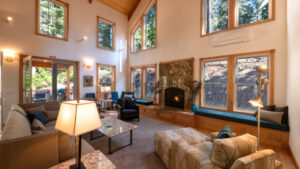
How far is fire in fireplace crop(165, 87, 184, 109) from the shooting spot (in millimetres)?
4901

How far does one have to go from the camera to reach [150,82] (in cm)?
639

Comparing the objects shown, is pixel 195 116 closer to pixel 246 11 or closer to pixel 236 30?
pixel 236 30

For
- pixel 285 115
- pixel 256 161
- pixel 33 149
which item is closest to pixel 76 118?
pixel 33 149

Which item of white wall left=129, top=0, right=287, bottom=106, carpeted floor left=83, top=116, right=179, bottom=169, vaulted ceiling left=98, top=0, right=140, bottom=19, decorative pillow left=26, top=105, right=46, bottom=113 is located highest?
vaulted ceiling left=98, top=0, right=140, bottom=19

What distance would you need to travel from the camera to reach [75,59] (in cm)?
558

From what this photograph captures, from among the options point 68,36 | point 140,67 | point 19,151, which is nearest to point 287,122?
point 19,151

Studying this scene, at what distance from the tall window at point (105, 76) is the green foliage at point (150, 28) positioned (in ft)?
7.84

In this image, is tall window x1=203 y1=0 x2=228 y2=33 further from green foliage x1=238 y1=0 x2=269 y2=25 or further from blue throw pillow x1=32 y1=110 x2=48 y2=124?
blue throw pillow x1=32 y1=110 x2=48 y2=124

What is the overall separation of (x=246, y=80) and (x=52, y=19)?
7.34m

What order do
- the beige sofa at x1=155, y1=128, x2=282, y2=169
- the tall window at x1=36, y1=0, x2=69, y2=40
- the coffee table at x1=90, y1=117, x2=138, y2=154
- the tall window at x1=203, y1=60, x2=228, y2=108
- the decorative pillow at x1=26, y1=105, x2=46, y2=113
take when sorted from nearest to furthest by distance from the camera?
the beige sofa at x1=155, y1=128, x2=282, y2=169 < the coffee table at x1=90, y1=117, x2=138, y2=154 < the decorative pillow at x1=26, y1=105, x2=46, y2=113 < the tall window at x1=203, y1=60, x2=228, y2=108 < the tall window at x1=36, y1=0, x2=69, y2=40

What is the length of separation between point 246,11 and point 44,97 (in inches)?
308

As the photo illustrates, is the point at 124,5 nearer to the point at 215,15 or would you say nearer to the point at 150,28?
the point at 150,28

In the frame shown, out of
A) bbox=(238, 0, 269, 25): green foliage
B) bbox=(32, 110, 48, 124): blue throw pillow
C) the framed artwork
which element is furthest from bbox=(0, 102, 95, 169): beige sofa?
bbox=(238, 0, 269, 25): green foliage

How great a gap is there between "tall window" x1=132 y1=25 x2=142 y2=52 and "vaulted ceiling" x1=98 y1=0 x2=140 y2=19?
45.2 inches
